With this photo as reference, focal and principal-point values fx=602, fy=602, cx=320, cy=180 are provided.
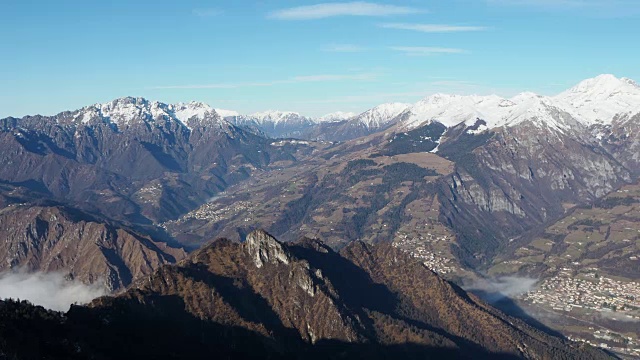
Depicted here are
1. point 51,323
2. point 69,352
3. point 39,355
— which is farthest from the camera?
point 51,323

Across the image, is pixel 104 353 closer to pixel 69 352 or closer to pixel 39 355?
pixel 69 352

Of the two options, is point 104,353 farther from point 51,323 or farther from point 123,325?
point 123,325

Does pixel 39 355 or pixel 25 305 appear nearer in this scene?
pixel 39 355

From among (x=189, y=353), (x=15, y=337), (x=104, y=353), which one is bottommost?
(x=189, y=353)

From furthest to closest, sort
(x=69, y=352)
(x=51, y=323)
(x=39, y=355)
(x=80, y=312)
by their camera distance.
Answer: (x=80, y=312) → (x=51, y=323) → (x=69, y=352) → (x=39, y=355)

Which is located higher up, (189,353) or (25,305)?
(25,305)

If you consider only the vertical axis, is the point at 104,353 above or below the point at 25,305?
below

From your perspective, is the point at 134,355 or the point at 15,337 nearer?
the point at 15,337

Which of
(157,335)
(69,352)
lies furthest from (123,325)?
(69,352)

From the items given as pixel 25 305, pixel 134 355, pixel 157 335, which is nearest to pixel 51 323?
pixel 25 305
